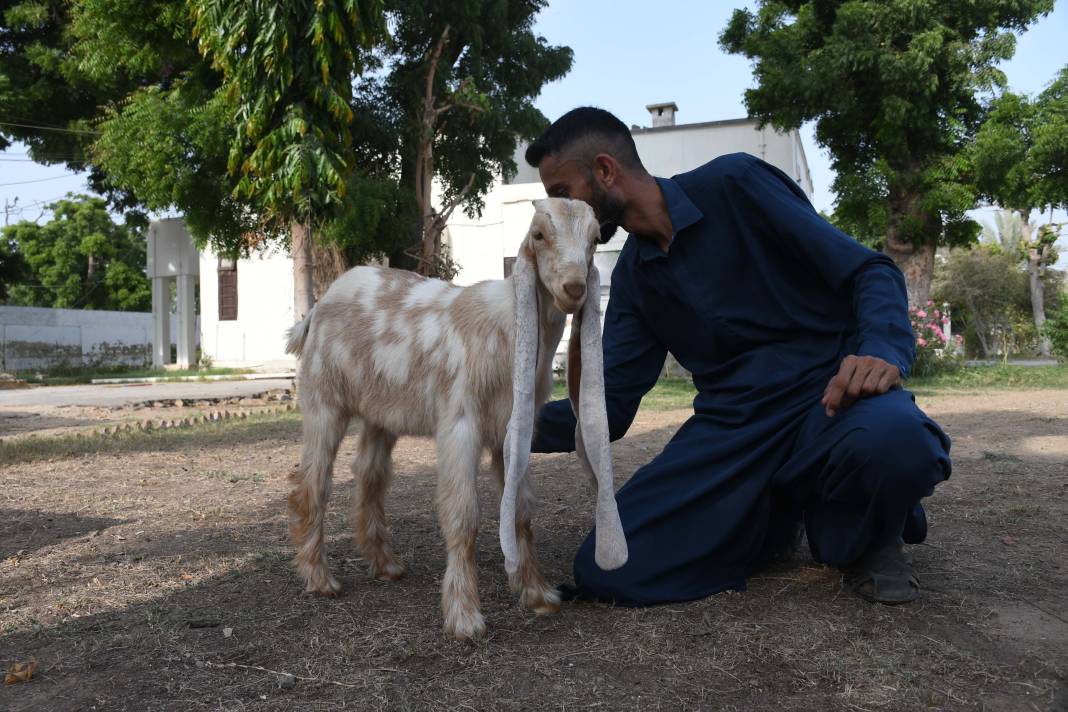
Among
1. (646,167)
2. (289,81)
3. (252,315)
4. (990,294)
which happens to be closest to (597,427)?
(289,81)

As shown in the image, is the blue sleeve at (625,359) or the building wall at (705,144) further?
the building wall at (705,144)

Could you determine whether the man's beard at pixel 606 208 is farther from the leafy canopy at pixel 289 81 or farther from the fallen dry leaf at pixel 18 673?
the leafy canopy at pixel 289 81

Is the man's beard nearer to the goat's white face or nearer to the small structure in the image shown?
the goat's white face

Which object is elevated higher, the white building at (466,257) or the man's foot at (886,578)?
the white building at (466,257)

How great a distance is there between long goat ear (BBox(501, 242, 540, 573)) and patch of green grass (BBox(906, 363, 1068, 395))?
11.2m

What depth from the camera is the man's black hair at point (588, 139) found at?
3139mm

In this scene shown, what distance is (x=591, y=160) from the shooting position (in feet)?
10.3

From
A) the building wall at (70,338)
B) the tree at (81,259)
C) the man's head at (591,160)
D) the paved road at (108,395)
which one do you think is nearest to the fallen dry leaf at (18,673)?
the man's head at (591,160)

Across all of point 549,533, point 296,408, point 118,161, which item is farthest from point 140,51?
point 549,533

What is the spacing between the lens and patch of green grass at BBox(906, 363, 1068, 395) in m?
13.2

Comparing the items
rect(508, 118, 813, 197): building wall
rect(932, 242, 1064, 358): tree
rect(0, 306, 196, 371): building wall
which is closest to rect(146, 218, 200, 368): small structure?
rect(0, 306, 196, 371): building wall

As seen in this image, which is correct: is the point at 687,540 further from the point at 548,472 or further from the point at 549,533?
the point at 548,472

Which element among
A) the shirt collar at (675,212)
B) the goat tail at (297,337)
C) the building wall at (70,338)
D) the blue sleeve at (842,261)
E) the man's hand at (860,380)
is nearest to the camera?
the man's hand at (860,380)

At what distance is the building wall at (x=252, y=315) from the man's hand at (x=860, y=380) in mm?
23349
